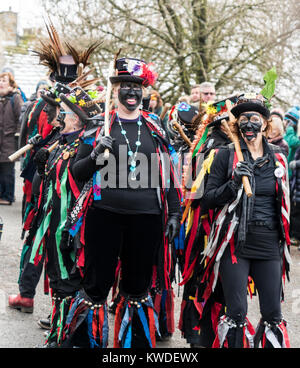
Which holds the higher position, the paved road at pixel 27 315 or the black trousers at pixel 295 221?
the black trousers at pixel 295 221

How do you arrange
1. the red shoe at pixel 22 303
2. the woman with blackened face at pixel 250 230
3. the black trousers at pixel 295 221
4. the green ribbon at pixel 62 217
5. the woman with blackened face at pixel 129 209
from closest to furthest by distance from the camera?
1. the woman with blackened face at pixel 250 230
2. the woman with blackened face at pixel 129 209
3. the green ribbon at pixel 62 217
4. the red shoe at pixel 22 303
5. the black trousers at pixel 295 221

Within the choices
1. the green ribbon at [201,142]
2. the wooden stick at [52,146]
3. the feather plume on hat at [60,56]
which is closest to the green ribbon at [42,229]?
the wooden stick at [52,146]

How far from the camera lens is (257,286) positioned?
410 centimetres

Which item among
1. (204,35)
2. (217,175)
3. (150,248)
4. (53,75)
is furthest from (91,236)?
(204,35)

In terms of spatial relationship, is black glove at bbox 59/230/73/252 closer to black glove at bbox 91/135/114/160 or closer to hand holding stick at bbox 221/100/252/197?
black glove at bbox 91/135/114/160

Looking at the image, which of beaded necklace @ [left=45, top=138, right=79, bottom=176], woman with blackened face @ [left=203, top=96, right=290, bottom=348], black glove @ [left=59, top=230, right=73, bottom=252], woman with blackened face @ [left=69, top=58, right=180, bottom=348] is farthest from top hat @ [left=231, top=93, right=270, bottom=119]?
black glove @ [left=59, top=230, right=73, bottom=252]

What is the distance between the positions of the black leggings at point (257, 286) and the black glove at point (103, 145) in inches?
41.7

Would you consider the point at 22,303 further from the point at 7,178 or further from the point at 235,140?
the point at 7,178

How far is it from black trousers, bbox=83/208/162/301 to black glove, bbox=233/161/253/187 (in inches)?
22.5

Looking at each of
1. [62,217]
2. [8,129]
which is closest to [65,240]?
[62,217]

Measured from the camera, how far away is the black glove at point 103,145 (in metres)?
4.04

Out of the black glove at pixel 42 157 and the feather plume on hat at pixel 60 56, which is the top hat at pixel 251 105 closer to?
the black glove at pixel 42 157

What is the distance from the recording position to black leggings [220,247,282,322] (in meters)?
4.03

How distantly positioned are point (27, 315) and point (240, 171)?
98.7 inches
